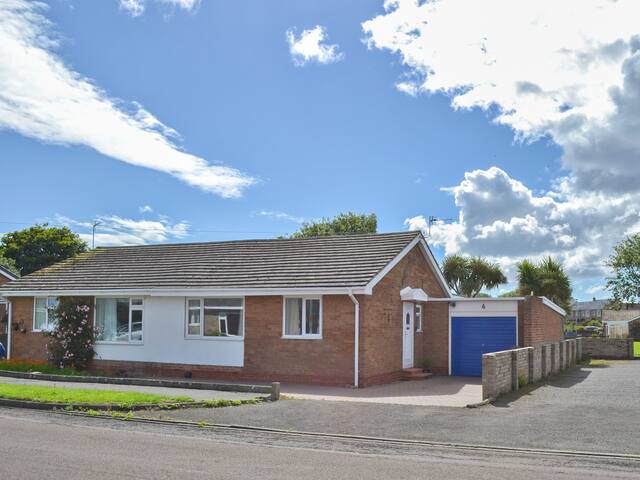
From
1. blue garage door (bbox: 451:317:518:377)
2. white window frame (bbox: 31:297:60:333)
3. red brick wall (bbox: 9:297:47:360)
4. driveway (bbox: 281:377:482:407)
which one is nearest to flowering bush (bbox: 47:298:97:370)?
white window frame (bbox: 31:297:60:333)

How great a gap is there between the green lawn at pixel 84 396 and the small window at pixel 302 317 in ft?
18.9

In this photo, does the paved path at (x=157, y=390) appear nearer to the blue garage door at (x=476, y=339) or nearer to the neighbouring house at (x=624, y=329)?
the blue garage door at (x=476, y=339)

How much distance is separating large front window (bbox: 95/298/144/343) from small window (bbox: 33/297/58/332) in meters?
2.28

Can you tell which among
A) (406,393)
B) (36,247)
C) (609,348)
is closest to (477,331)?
(406,393)

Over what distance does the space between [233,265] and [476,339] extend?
871 centimetres

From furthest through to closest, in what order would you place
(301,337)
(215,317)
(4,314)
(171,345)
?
(4,314), (171,345), (215,317), (301,337)

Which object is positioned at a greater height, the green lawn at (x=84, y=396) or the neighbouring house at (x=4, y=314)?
the neighbouring house at (x=4, y=314)

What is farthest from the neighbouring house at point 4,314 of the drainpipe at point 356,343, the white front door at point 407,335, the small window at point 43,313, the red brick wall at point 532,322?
the red brick wall at point 532,322

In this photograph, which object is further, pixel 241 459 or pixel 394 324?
pixel 394 324

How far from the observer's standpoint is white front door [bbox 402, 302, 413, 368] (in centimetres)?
2192

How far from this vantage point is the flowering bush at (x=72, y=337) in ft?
76.4

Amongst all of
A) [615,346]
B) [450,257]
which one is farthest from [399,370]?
[450,257]

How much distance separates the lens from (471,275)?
43281mm

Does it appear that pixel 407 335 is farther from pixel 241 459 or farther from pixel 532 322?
pixel 241 459
